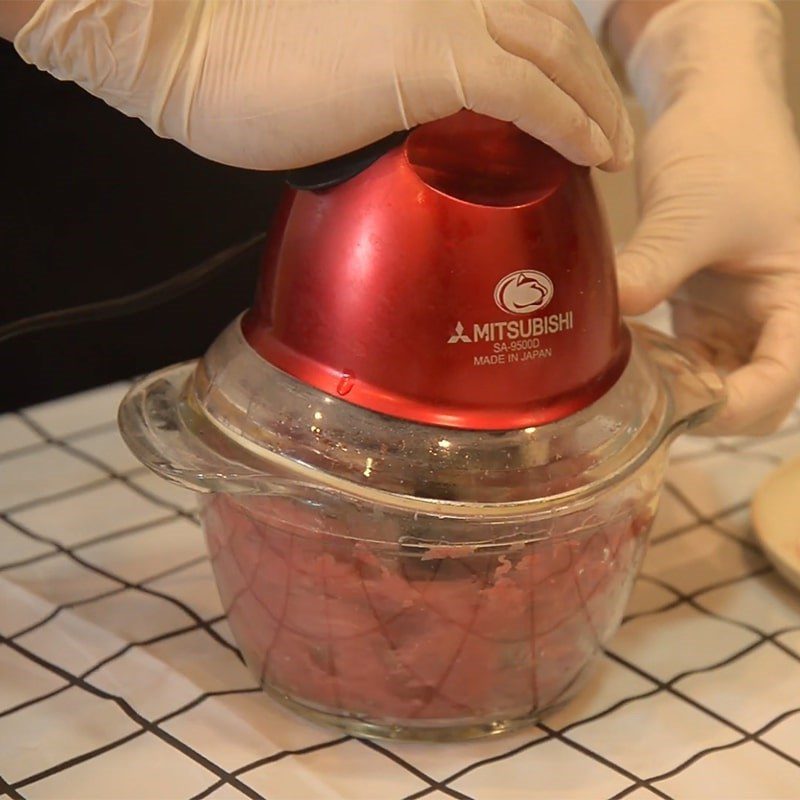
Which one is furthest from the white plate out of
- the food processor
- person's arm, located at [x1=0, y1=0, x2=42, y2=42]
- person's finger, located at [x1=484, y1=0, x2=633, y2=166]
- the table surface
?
person's arm, located at [x1=0, y1=0, x2=42, y2=42]

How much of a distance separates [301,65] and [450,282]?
0.10m

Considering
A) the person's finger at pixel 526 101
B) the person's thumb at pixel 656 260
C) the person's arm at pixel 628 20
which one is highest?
the person's finger at pixel 526 101

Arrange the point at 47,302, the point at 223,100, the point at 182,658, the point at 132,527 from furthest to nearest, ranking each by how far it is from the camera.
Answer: the point at 47,302 < the point at 132,527 < the point at 182,658 < the point at 223,100

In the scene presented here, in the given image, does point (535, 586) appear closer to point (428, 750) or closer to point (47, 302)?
point (428, 750)

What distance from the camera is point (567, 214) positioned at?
42 centimetres

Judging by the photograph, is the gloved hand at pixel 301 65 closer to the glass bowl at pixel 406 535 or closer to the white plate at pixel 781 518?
the glass bowl at pixel 406 535

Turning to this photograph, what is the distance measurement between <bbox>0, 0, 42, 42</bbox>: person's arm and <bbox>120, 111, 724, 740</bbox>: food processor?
4.7 inches

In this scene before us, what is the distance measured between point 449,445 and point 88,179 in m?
0.42

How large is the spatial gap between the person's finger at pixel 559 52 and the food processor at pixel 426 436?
0.03 m

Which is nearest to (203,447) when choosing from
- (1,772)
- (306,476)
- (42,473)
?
(306,476)

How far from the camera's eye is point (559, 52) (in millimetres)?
421

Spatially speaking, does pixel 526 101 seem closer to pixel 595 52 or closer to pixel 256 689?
pixel 595 52

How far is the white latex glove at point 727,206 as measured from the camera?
0.55 m

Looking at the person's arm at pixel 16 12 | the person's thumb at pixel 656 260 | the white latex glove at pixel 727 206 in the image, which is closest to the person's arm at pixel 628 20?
the white latex glove at pixel 727 206
